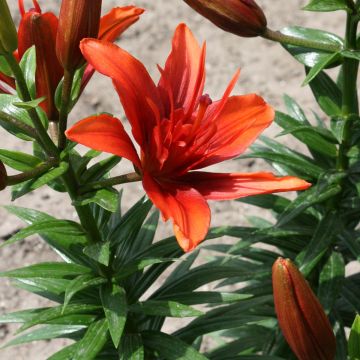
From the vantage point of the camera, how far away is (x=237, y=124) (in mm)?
1229

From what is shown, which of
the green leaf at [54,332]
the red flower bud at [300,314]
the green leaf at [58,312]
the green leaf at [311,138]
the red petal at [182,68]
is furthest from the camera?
the green leaf at [311,138]

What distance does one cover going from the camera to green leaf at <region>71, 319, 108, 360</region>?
1.38 meters

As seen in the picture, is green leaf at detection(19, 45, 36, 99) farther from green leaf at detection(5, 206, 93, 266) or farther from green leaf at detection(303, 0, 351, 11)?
green leaf at detection(303, 0, 351, 11)

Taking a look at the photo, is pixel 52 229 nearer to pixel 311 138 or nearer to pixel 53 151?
pixel 53 151

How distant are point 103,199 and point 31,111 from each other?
166 mm

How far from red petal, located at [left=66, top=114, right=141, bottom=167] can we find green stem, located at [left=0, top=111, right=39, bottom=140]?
16 cm

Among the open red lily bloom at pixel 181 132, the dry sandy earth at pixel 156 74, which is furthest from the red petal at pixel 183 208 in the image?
the dry sandy earth at pixel 156 74

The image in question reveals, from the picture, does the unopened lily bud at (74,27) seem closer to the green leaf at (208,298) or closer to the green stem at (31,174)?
the green stem at (31,174)

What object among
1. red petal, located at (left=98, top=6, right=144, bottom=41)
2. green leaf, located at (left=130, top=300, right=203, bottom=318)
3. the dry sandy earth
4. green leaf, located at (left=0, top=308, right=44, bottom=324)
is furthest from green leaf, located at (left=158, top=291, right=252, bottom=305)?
the dry sandy earth

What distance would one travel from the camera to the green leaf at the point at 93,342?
1385 mm

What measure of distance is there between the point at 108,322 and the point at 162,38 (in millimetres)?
2472

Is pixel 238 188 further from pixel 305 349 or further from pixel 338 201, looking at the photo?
pixel 338 201

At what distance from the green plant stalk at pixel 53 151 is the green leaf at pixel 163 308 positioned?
158 mm

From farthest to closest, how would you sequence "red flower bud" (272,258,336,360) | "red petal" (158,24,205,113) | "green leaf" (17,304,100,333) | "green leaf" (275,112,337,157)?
"green leaf" (275,112,337,157)
"green leaf" (17,304,100,333)
"red petal" (158,24,205,113)
"red flower bud" (272,258,336,360)
